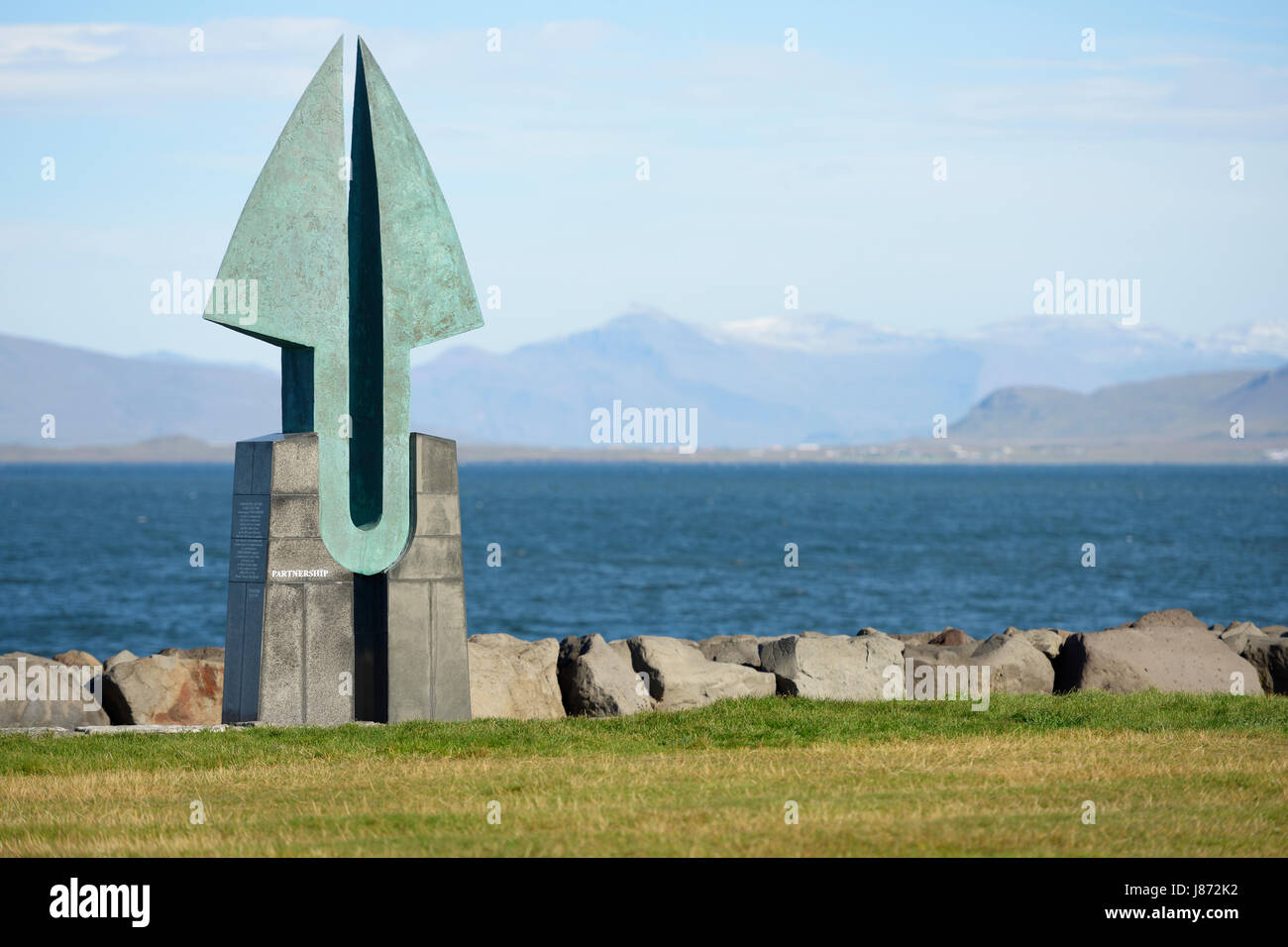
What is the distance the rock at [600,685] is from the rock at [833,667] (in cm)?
140

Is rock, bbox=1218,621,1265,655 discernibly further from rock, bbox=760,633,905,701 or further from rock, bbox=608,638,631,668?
rock, bbox=608,638,631,668

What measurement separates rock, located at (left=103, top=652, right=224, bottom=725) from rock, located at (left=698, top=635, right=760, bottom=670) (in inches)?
213

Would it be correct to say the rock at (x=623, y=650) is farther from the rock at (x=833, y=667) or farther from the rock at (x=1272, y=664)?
the rock at (x=1272, y=664)

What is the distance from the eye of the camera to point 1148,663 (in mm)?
16203

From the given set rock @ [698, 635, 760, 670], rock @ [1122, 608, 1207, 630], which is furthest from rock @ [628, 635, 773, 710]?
rock @ [1122, 608, 1207, 630]

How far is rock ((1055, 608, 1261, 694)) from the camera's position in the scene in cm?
1603

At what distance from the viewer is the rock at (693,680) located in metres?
15.0

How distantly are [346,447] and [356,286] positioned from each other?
153 centimetres

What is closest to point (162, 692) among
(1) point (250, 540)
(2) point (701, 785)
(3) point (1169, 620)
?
(1) point (250, 540)

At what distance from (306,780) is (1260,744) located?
7.28m

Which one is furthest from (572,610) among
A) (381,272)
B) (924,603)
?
(381,272)
